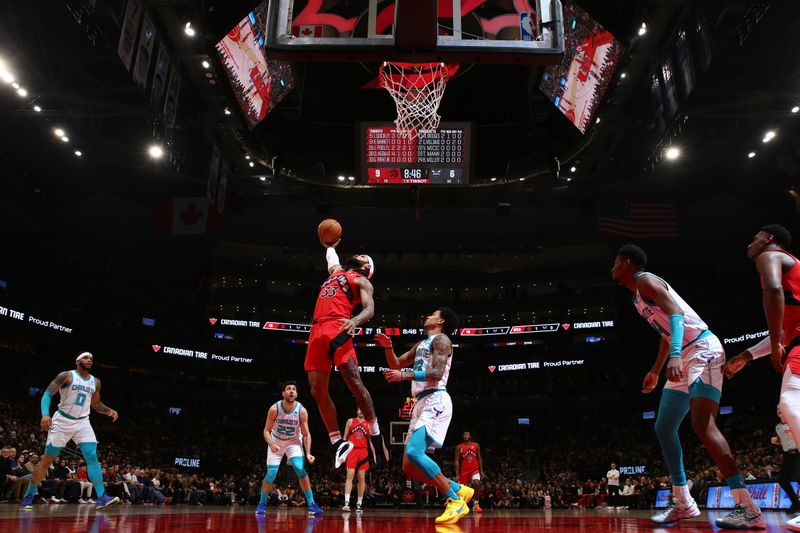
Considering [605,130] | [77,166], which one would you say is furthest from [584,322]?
[77,166]

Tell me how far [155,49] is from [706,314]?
2884 centimetres

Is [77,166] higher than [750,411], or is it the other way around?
[77,166]

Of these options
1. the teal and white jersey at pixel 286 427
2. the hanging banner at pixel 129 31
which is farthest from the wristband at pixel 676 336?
the hanging banner at pixel 129 31

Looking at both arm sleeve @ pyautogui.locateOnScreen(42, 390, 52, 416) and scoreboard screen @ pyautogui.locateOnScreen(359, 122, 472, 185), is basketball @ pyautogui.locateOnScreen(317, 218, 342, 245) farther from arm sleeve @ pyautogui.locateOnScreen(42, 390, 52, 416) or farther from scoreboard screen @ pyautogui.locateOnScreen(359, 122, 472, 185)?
scoreboard screen @ pyautogui.locateOnScreen(359, 122, 472, 185)

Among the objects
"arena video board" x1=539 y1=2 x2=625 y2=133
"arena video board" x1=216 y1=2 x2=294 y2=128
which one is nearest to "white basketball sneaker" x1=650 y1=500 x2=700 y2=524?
"arena video board" x1=539 y1=2 x2=625 y2=133

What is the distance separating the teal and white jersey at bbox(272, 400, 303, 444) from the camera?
9.06m

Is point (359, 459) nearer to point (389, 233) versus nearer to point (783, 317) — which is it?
point (783, 317)

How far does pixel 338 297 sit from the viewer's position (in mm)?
5965

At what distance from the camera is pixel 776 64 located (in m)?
16.0

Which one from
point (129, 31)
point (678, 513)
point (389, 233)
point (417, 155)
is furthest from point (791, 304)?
point (389, 233)

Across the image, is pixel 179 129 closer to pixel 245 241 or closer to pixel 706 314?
pixel 245 241

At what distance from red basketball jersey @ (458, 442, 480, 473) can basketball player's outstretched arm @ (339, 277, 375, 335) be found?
7771 mm

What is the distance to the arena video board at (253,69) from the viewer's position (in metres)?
11.5

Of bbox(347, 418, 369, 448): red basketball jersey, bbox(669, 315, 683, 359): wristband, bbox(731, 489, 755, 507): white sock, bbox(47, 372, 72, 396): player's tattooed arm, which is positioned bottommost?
bbox(731, 489, 755, 507): white sock
